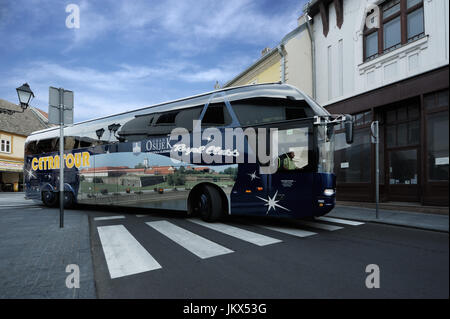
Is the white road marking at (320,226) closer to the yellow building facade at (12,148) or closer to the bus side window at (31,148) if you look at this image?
the bus side window at (31,148)

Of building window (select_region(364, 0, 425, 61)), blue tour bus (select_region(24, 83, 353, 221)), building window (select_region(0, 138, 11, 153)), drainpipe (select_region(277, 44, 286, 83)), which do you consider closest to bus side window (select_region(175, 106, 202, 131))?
blue tour bus (select_region(24, 83, 353, 221))

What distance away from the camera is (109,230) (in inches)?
239

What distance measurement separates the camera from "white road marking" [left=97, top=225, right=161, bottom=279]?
138 inches

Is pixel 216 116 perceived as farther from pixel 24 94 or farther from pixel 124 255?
pixel 24 94

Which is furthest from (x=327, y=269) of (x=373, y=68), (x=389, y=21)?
(x=389, y=21)

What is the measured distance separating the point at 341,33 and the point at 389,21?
2.15 m

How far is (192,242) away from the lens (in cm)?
487

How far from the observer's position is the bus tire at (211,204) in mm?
Result: 6578

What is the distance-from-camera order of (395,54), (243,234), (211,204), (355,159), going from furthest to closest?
(355,159), (395,54), (211,204), (243,234)

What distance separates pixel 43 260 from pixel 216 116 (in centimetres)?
451

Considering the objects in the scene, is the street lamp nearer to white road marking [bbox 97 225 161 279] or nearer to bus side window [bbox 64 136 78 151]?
bus side window [bbox 64 136 78 151]

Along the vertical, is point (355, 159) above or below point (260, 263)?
above

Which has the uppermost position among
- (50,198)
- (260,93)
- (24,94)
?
(24,94)

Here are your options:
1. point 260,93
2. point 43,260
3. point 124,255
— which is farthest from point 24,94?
point 124,255
